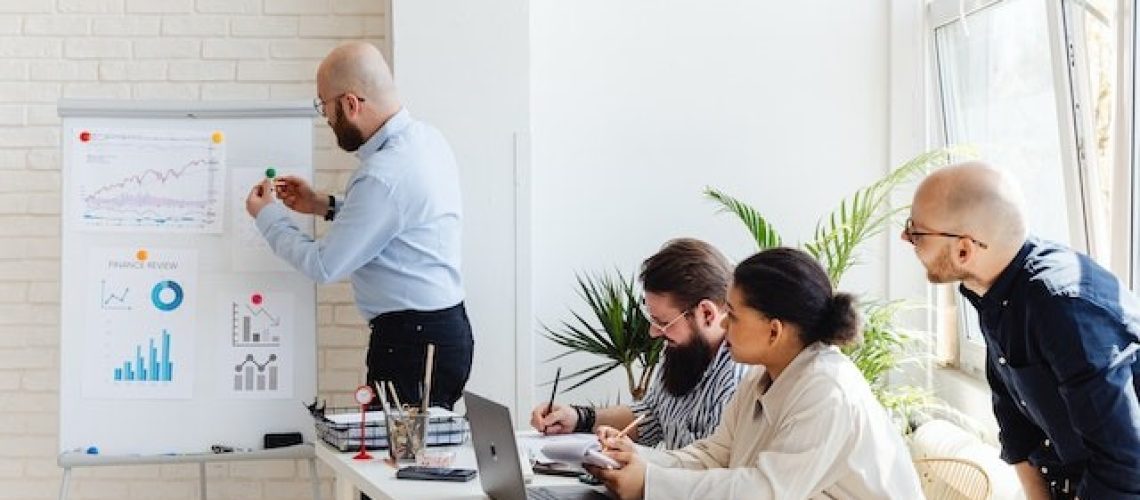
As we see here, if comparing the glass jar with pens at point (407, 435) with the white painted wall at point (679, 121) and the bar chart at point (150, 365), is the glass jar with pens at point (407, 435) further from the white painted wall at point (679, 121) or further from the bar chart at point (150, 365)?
the white painted wall at point (679, 121)


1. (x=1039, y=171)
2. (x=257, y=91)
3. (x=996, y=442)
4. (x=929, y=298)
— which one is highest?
(x=257, y=91)

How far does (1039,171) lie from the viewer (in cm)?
464

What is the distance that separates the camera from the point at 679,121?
543 cm

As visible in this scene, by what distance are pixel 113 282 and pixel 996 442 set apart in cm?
273

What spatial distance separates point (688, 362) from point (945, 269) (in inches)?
31.7

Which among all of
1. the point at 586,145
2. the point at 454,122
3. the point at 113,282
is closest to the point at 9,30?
the point at 113,282

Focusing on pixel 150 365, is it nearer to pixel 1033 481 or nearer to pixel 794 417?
pixel 794 417

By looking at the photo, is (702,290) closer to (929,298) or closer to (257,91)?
(929,298)

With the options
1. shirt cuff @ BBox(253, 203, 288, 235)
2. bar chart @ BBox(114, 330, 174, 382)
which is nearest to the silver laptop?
shirt cuff @ BBox(253, 203, 288, 235)

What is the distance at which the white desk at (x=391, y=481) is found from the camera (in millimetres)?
3160

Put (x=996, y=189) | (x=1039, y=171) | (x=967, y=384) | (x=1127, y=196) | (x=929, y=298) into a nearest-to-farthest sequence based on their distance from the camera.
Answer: (x=996, y=189) → (x=1127, y=196) → (x=1039, y=171) → (x=967, y=384) → (x=929, y=298)

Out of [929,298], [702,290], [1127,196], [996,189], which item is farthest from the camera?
[929,298]

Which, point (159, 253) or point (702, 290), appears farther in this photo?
point (159, 253)

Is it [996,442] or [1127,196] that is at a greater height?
[1127,196]
